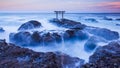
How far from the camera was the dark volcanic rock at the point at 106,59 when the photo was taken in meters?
10.1

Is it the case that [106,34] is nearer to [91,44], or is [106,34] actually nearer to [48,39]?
[91,44]

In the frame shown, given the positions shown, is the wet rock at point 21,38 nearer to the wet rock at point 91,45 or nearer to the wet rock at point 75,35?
the wet rock at point 75,35

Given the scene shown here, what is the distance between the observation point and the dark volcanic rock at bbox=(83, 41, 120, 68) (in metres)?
10.1

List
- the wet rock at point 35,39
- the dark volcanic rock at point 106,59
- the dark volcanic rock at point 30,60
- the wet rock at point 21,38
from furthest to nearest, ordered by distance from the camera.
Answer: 1. the wet rock at point 21,38
2. the wet rock at point 35,39
3. the dark volcanic rock at point 106,59
4. the dark volcanic rock at point 30,60

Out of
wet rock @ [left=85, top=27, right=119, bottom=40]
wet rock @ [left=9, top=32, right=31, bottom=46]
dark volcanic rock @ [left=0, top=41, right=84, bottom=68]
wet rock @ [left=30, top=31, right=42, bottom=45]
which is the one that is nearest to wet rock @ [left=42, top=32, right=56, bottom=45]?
wet rock @ [left=30, top=31, right=42, bottom=45]

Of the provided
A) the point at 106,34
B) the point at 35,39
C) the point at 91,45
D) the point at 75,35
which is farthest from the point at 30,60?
the point at 106,34

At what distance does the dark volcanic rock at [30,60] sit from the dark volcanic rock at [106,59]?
2.96 ft

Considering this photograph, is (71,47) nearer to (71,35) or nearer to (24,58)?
(71,35)

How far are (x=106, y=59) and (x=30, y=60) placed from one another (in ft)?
14.6

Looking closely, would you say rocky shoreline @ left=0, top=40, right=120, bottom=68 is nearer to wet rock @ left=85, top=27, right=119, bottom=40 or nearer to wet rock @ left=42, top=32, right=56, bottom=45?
wet rock @ left=42, top=32, right=56, bottom=45

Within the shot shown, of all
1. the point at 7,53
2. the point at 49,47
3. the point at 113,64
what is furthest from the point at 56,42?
the point at 113,64

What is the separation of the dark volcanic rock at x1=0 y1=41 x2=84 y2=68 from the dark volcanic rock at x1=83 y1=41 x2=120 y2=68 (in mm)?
902

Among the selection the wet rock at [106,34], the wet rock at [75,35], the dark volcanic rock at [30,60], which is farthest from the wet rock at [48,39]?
the wet rock at [106,34]

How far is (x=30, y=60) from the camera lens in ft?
34.3
